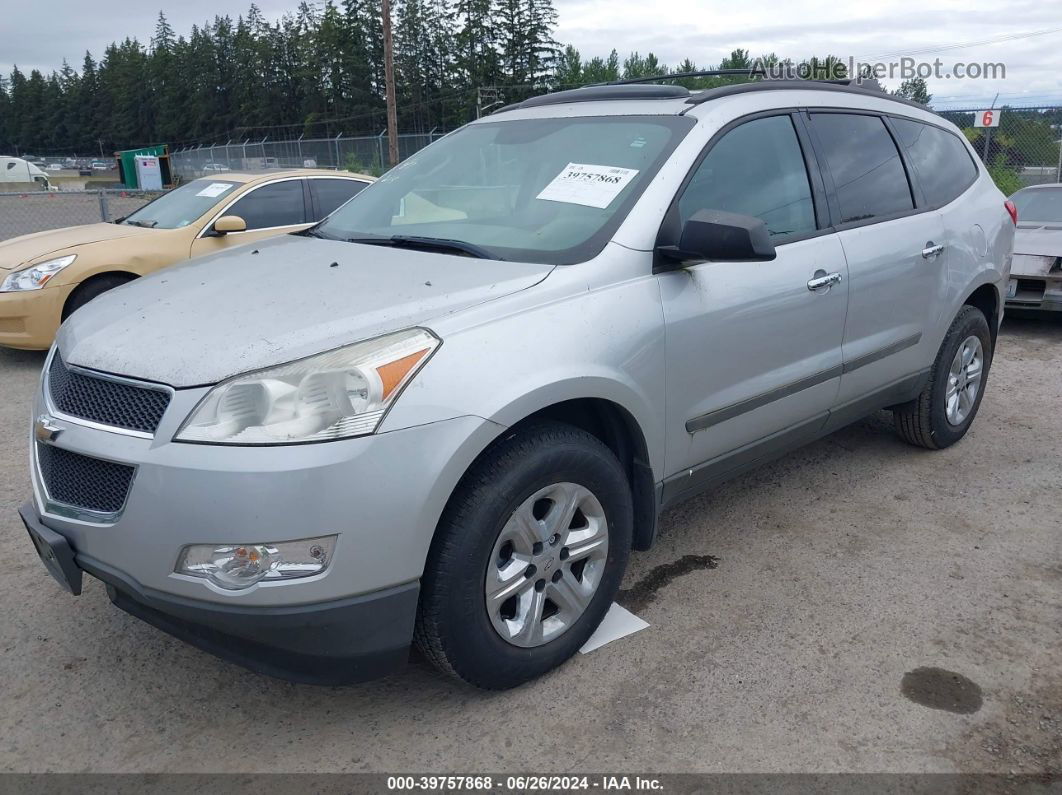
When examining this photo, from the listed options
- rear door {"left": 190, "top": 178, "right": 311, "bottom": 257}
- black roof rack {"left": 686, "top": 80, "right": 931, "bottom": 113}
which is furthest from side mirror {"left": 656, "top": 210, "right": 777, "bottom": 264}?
rear door {"left": 190, "top": 178, "right": 311, "bottom": 257}

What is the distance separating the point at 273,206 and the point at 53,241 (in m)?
1.75

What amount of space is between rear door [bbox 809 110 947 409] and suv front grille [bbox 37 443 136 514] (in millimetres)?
2836

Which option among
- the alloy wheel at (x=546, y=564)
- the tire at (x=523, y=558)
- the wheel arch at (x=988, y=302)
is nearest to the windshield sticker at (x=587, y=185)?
the tire at (x=523, y=558)

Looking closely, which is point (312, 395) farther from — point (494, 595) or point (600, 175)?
point (600, 175)

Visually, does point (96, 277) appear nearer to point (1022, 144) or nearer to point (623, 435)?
point (623, 435)

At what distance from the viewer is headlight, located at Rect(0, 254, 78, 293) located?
659cm

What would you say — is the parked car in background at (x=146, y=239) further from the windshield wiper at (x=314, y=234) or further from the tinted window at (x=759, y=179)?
the tinted window at (x=759, y=179)

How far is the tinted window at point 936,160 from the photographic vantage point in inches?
173

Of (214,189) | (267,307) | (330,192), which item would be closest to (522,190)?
(267,307)

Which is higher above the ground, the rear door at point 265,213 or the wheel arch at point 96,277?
the rear door at point 265,213

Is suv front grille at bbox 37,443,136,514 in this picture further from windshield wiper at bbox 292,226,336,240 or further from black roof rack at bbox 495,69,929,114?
black roof rack at bbox 495,69,929,114

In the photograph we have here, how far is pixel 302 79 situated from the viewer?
7538 cm

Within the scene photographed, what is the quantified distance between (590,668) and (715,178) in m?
1.81

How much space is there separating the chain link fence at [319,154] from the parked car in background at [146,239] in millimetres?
16820
